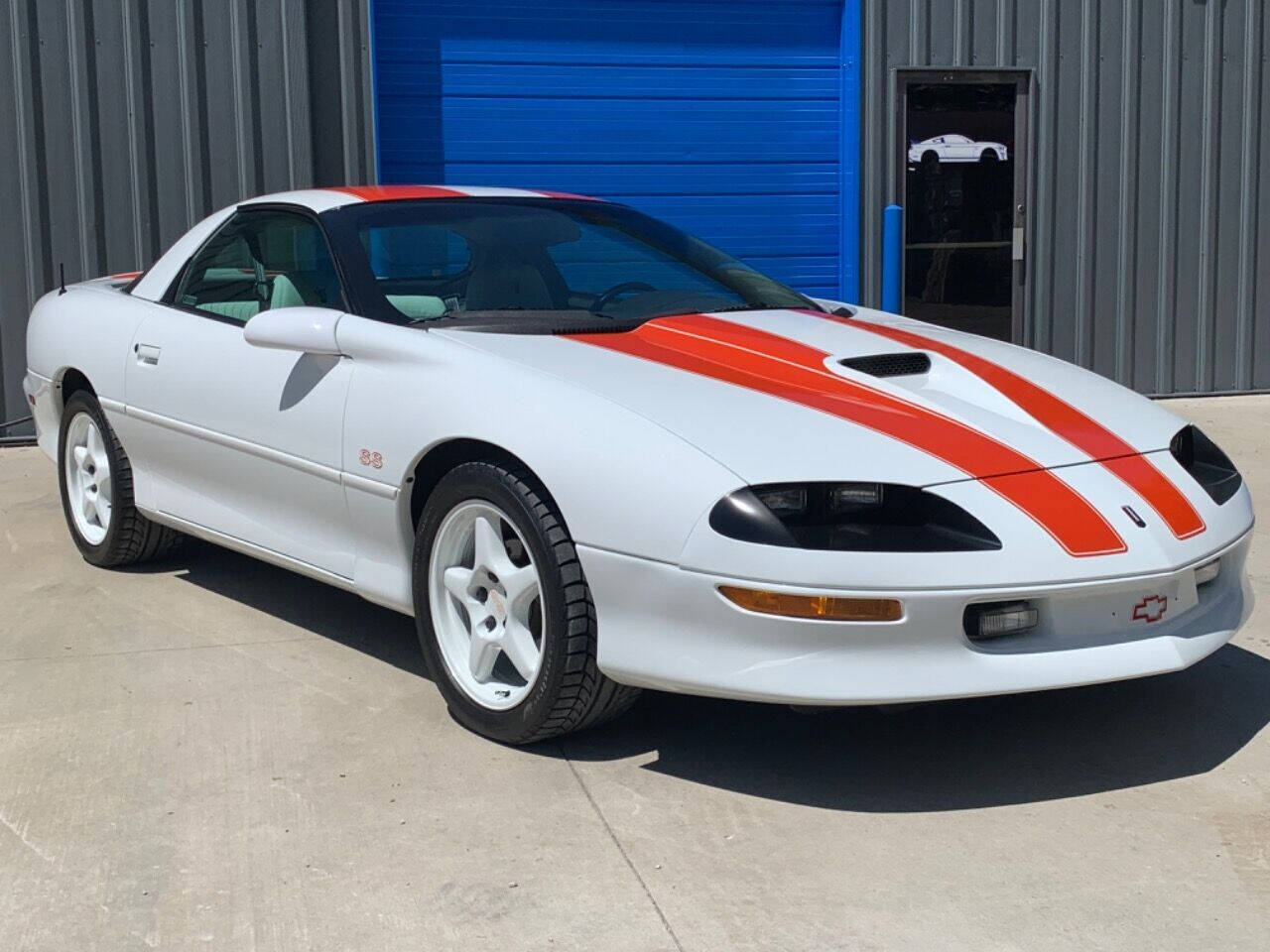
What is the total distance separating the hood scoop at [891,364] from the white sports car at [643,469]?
1cm

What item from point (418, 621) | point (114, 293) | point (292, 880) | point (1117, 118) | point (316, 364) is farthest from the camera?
point (1117, 118)

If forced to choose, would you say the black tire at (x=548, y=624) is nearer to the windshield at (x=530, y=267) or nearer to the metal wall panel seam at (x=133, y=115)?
the windshield at (x=530, y=267)

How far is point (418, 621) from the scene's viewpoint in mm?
4121

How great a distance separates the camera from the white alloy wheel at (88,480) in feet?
18.5

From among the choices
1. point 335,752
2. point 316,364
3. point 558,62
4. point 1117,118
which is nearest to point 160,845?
point 335,752

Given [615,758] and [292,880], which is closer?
[292,880]

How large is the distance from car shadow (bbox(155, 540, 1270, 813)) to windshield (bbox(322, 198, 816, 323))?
1039 millimetres

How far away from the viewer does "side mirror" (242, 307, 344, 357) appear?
4309 millimetres

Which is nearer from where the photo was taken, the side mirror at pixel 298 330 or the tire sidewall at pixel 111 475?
the side mirror at pixel 298 330

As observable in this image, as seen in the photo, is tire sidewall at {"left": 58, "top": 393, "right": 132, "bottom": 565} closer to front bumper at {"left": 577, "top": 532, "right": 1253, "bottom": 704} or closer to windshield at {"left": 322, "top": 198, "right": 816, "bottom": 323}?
windshield at {"left": 322, "top": 198, "right": 816, "bottom": 323}

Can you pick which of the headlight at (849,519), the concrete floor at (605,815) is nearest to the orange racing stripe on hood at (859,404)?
the headlight at (849,519)

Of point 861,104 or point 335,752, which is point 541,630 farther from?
point 861,104

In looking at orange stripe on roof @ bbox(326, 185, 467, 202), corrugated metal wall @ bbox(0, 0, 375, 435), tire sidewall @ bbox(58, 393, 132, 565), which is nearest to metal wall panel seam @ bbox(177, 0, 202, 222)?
corrugated metal wall @ bbox(0, 0, 375, 435)

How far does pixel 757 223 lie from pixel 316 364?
18.5 feet
